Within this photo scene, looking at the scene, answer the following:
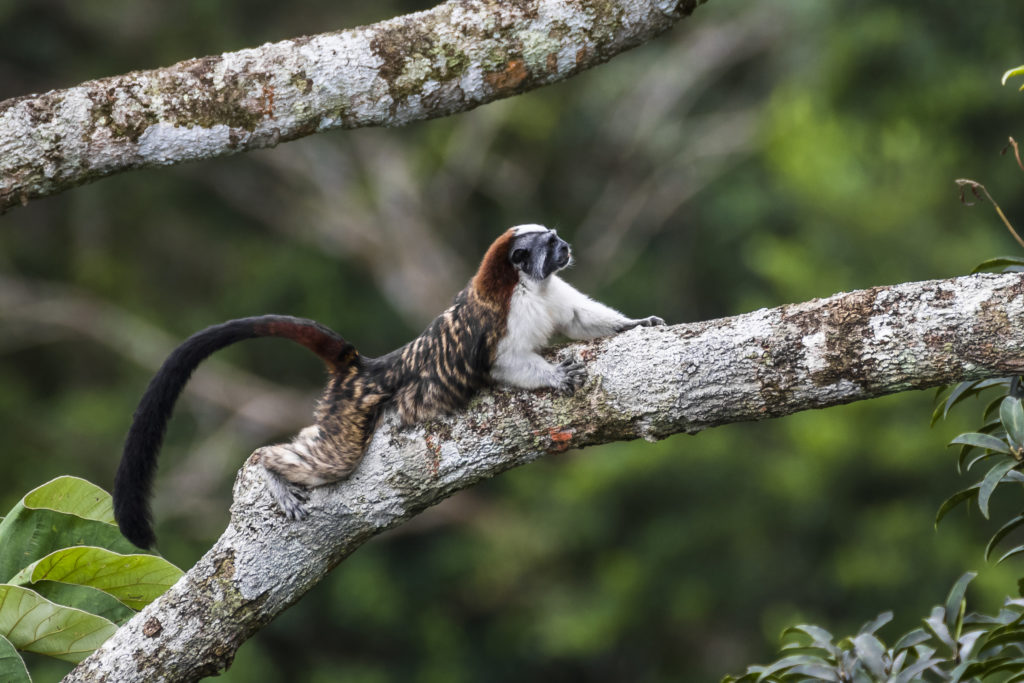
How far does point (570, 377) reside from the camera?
271 cm

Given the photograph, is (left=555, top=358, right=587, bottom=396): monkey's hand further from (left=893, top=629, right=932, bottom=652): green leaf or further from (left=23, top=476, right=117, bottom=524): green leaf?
(left=23, top=476, right=117, bottom=524): green leaf

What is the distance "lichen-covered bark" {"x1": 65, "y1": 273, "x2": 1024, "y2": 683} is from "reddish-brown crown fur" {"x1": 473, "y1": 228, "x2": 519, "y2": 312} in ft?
1.85

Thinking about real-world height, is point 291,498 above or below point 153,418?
below

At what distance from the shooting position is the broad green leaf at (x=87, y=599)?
2973mm

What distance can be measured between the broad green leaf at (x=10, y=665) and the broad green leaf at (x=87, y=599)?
0.67ft

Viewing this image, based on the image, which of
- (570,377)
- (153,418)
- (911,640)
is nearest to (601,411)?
(570,377)

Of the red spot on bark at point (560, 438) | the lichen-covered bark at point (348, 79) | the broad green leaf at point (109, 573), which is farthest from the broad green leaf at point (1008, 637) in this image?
the broad green leaf at point (109, 573)

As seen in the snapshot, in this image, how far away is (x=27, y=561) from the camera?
3.04 m

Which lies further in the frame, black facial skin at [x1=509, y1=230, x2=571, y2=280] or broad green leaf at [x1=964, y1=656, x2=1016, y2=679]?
black facial skin at [x1=509, y1=230, x2=571, y2=280]

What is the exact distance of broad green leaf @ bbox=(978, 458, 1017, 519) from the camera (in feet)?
8.00

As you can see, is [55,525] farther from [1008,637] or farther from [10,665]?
[1008,637]

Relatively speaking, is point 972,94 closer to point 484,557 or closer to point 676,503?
point 676,503

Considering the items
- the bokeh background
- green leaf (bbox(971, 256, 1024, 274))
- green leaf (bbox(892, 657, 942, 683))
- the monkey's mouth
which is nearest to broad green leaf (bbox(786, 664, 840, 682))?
green leaf (bbox(892, 657, 942, 683))

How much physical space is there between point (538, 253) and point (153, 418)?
3.98 feet
